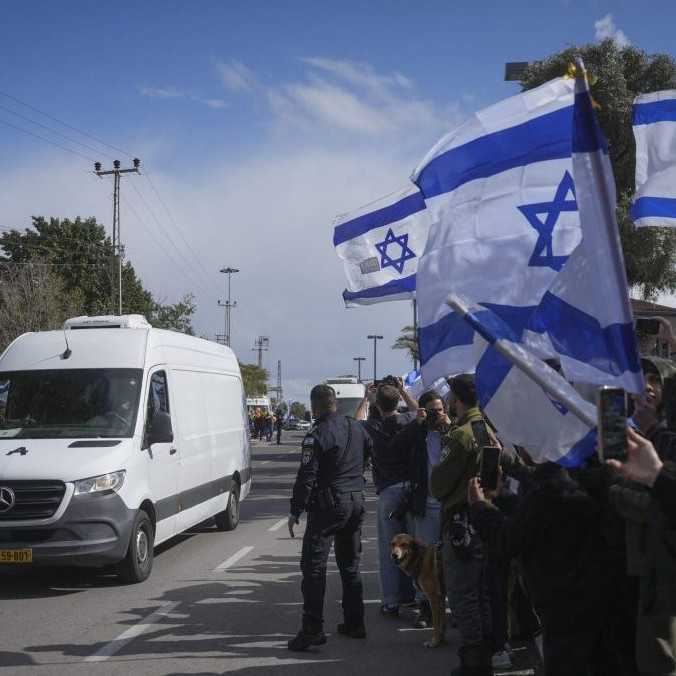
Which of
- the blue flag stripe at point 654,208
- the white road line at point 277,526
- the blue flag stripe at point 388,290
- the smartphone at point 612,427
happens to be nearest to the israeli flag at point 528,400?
the smartphone at point 612,427

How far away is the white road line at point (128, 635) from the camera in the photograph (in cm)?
674

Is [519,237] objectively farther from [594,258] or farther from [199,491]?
[199,491]

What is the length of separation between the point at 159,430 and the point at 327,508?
3335 millimetres

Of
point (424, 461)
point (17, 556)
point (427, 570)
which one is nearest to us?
point (427, 570)

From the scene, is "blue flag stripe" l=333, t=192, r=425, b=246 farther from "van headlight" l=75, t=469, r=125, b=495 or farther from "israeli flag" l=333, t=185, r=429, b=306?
"van headlight" l=75, t=469, r=125, b=495

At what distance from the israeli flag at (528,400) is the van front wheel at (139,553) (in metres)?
5.91

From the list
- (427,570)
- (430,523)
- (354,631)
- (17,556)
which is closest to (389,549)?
(430,523)

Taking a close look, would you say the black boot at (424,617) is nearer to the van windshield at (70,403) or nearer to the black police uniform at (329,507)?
the black police uniform at (329,507)

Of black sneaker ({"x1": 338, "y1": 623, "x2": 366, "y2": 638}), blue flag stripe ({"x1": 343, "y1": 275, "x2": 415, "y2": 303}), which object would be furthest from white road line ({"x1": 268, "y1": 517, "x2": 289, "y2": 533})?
black sneaker ({"x1": 338, "y1": 623, "x2": 366, "y2": 638})

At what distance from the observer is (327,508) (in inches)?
273

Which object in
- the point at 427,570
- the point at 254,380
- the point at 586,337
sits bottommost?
the point at 427,570

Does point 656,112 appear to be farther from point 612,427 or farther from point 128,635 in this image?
point 128,635

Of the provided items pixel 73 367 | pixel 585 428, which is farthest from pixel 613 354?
pixel 73 367

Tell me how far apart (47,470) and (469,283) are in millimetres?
5144
